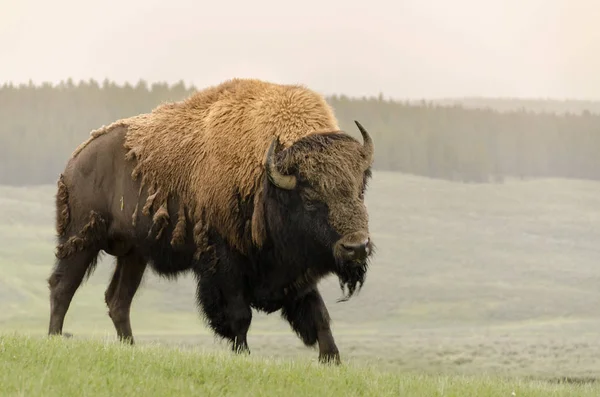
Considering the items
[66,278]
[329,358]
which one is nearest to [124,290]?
[66,278]

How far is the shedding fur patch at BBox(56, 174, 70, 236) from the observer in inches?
464

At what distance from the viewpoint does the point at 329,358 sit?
986 cm

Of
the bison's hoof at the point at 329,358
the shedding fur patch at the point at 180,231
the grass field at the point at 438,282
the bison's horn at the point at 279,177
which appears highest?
the bison's horn at the point at 279,177

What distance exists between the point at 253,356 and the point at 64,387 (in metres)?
2.61

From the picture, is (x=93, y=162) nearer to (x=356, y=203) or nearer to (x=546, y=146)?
(x=356, y=203)

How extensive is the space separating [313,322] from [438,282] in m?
29.4

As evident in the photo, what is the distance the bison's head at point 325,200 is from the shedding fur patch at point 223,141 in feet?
0.93

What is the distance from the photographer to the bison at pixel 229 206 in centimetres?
955

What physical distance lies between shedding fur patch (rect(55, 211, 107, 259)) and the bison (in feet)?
0.04

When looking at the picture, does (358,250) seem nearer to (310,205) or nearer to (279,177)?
(310,205)

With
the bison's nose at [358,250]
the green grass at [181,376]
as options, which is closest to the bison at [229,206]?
the bison's nose at [358,250]

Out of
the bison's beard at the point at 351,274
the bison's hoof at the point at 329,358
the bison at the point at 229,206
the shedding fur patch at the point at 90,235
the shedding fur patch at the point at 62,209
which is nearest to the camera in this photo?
the bison's beard at the point at 351,274

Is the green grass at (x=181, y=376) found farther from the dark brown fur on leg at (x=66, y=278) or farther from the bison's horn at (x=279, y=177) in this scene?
the dark brown fur on leg at (x=66, y=278)

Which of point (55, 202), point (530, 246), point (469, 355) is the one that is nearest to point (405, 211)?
point (530, 246)
